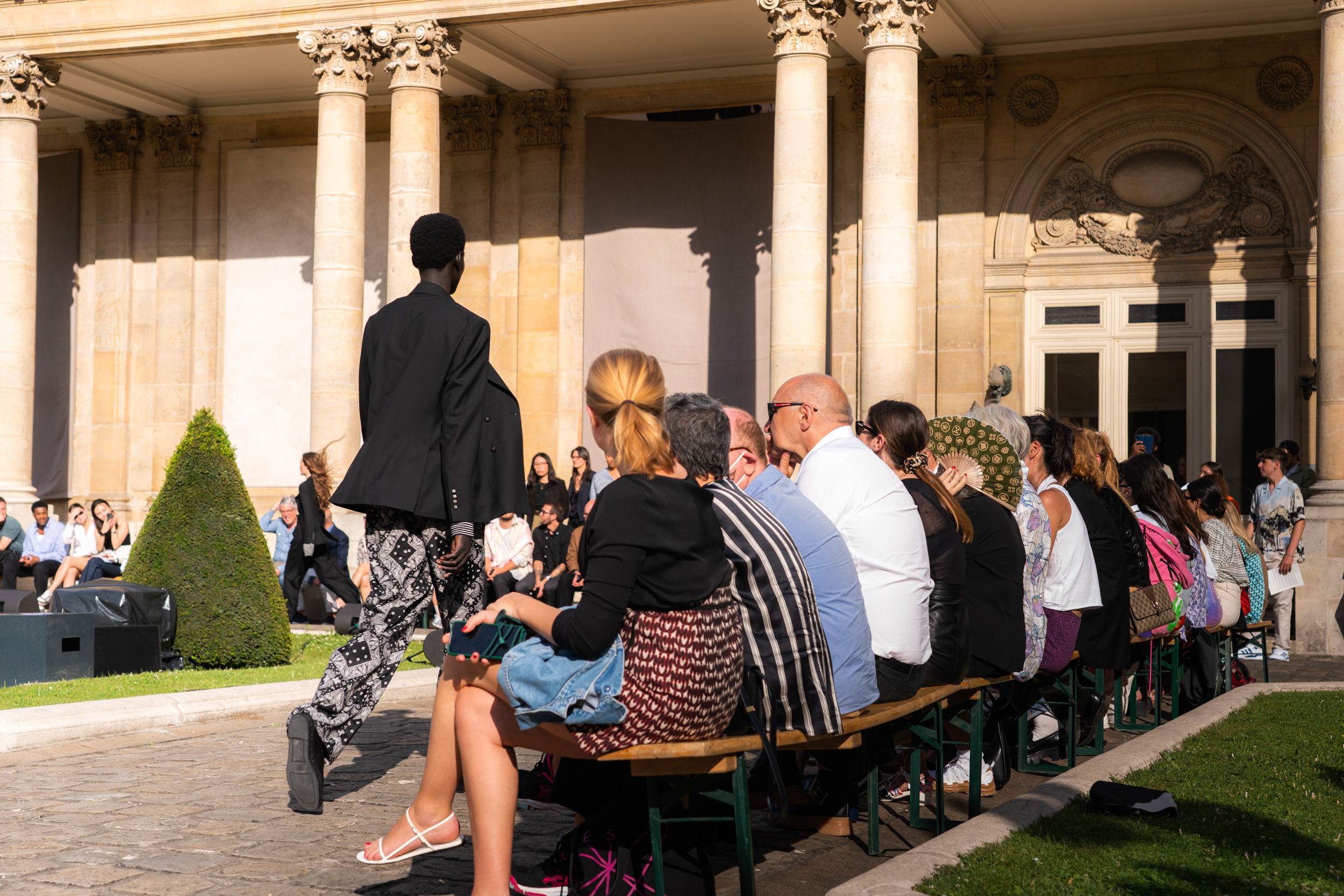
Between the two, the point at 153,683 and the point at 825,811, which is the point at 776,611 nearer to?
the point at 825,811

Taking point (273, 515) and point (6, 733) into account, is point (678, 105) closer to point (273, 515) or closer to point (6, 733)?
point (273, 515)

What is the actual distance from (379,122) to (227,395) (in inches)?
198

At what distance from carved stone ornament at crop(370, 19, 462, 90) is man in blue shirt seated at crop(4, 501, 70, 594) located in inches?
283

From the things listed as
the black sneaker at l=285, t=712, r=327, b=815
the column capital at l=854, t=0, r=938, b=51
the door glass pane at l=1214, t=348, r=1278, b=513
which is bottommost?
the black sneaker at l=285, t=712, r=327, b=815

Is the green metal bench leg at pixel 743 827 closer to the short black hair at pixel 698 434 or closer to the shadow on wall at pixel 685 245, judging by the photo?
the short black hair at pixel 698 434

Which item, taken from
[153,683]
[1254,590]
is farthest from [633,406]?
[1254,590]

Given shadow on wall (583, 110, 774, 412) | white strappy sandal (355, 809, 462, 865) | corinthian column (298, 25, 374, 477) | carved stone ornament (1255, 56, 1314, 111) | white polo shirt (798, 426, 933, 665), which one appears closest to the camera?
white strappy sandal (355, 809, 462, 865)

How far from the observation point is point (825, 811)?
5.60 m

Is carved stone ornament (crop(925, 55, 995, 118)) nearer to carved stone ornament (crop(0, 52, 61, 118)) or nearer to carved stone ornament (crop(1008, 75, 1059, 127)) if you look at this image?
carved stone ornament (crop(1008, 75, 1059, 127))

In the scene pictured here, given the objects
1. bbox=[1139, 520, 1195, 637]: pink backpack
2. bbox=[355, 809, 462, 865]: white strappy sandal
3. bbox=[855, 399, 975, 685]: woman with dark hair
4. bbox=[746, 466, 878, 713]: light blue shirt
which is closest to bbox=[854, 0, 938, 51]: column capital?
bbox=[1139, 520, 1195, 637]: pink backpack

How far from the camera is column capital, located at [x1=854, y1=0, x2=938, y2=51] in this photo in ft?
50.1

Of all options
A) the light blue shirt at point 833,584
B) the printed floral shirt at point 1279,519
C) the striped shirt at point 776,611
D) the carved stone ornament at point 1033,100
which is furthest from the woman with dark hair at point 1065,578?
the carved stone ornament at point 1033,100

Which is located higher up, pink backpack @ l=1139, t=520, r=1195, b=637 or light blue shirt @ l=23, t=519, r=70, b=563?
pink backpack @ l=1139, t=520, r=1195, b=637

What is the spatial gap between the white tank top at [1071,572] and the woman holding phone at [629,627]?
3.17 meters
